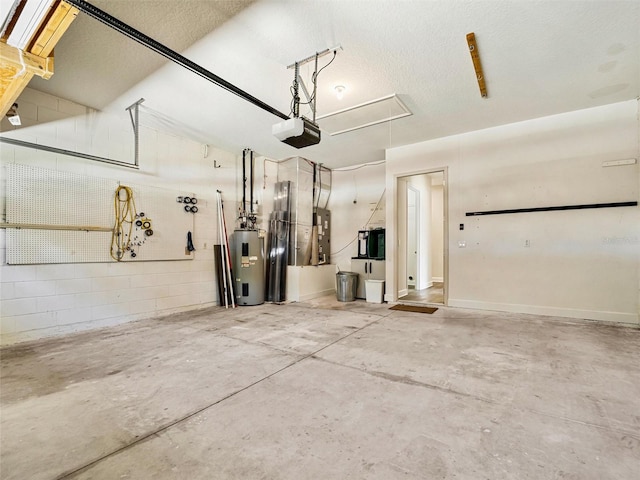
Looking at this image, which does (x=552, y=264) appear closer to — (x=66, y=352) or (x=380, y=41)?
(x=380, y=41)

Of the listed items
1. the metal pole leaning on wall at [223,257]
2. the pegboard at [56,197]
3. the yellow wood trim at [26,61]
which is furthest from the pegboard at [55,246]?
the yellow wood trim at [26,61]

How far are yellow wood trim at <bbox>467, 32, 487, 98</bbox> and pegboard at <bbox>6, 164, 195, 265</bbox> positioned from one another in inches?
181

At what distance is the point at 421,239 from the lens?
7230 millimetres

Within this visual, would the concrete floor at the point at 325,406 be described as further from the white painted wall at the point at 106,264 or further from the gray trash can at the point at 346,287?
the gray trash can at the point at 346,287

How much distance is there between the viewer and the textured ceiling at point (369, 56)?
2402mm

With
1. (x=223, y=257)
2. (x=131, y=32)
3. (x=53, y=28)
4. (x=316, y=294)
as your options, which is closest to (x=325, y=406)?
(x=131, y=32)

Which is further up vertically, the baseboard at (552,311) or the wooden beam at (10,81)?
the wooden beam at (10,81)

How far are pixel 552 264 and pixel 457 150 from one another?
2330 mm

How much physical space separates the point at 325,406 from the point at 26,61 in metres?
3.39

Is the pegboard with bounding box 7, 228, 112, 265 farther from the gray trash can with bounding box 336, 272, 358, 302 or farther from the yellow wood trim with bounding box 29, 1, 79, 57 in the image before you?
the gray trash can with bounding box 336, 272, 358, 302

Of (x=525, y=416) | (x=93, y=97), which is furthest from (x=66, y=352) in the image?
(x=525, y=416)

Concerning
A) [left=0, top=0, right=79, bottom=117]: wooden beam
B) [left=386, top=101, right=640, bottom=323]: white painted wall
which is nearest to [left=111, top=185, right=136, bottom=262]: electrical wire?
[left=0, top=0, right=79, bottom=117]: wooden beam

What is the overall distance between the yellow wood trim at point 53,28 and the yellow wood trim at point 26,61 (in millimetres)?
43

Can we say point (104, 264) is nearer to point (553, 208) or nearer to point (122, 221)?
point (122, 221)
